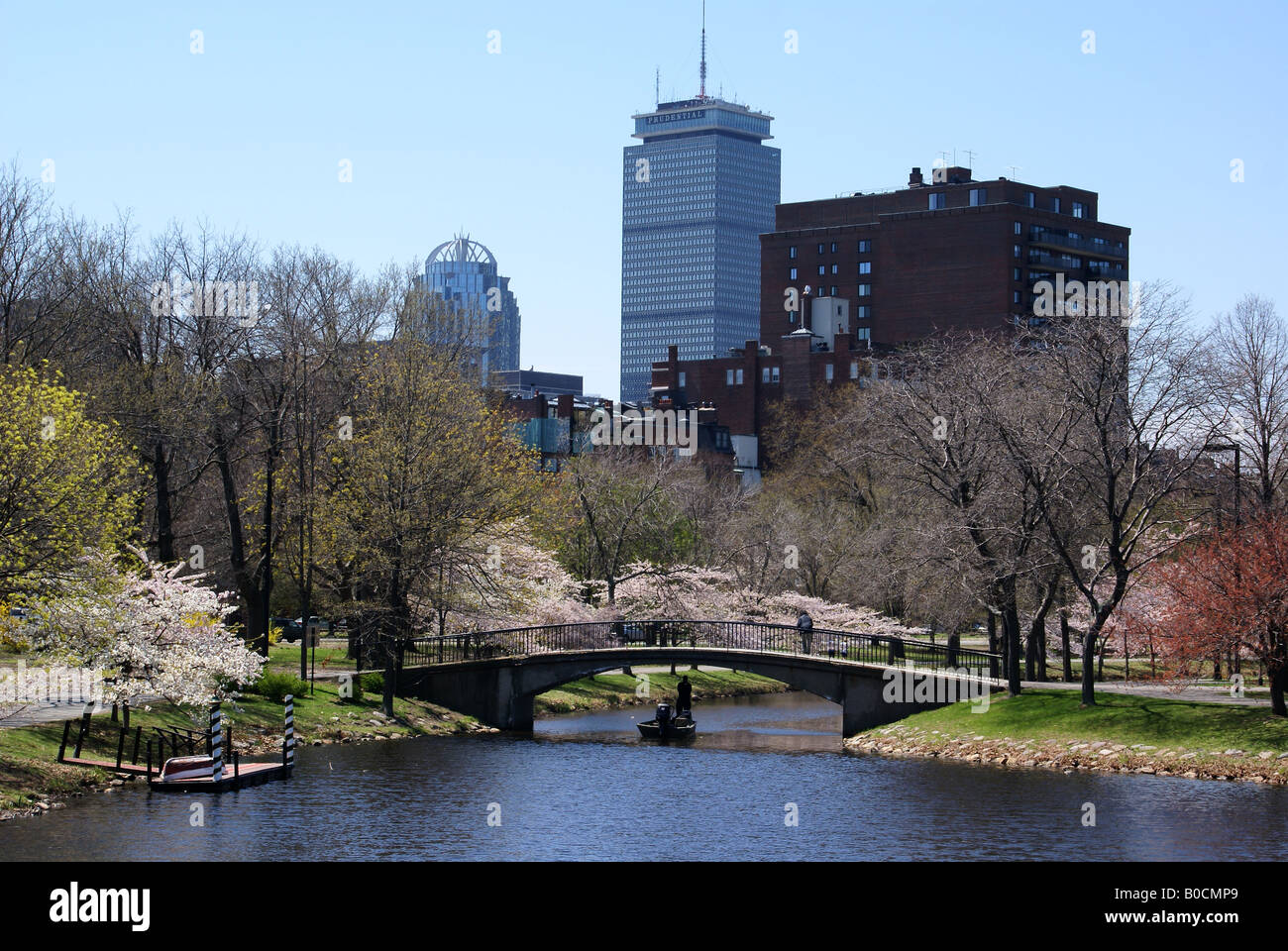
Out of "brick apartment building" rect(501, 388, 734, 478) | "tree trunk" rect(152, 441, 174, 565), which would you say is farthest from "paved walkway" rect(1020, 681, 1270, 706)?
"brick apartment building" rect(501, 388, 734, 478)

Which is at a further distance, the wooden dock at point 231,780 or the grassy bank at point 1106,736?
the grassy bank at point 1106,736

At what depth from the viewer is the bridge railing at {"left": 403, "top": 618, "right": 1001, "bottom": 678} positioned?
59.4 m

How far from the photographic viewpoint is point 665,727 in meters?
58.2

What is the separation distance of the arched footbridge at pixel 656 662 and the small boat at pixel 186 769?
59.0 ft

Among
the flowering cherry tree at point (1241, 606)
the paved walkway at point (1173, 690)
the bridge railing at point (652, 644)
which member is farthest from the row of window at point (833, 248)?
the flowering cherry tree at point (1241, 606)

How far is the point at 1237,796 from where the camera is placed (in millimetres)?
40469

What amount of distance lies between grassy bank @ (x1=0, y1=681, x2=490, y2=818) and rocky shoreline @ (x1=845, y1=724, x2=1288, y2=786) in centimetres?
1604

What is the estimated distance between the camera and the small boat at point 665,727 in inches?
2290

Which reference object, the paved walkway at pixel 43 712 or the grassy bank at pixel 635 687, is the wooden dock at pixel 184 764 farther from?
the grassy bank at pixel 635 687

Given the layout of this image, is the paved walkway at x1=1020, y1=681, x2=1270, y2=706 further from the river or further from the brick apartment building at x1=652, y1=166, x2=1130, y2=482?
the brick apartment building at x1=652, y1=166, x2=1130, y2=482

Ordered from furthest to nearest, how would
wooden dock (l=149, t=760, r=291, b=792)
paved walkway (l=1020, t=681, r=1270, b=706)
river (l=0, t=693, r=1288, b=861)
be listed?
paved walkway (l=1020, t=681, r=1270, b=706) → wooden dock (l=149, t=760, r=291, b=792) → river (l=0, t=693, r=1288, b=861)
